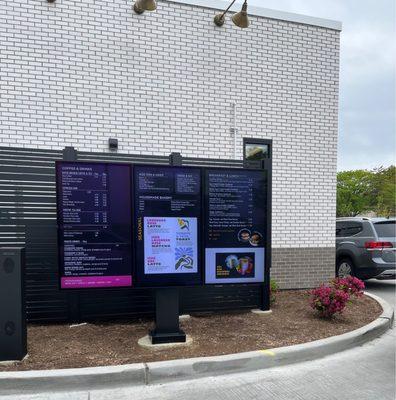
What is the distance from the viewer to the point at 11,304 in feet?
14.3

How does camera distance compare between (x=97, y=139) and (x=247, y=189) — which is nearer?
(x=247, y=189)

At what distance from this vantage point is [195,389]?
13.1 ft

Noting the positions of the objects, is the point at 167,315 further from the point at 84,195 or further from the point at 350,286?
the point at 350,286

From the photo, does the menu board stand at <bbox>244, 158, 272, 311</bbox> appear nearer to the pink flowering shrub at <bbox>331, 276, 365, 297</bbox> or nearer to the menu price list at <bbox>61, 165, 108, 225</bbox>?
the pink flowering shrub at <bbox>331, 276, 365, 297</bbox>

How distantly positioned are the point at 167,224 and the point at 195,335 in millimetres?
1614

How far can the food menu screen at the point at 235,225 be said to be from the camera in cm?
537

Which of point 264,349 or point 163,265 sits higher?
point 163,265

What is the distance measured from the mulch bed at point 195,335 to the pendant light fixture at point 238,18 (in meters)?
4.96

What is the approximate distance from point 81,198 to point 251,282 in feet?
8.52

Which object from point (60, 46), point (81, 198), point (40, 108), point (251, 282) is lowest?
point (251, 282)

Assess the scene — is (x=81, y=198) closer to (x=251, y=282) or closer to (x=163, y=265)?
(x=163, y=265)

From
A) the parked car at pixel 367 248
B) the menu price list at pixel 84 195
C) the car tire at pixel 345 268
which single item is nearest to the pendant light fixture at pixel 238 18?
the menu price list at pixel 84 195

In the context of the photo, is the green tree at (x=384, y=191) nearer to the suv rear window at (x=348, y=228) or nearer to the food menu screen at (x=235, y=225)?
the suv rear window at (x=348, y=228)

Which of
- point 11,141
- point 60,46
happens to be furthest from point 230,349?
point 60,46
